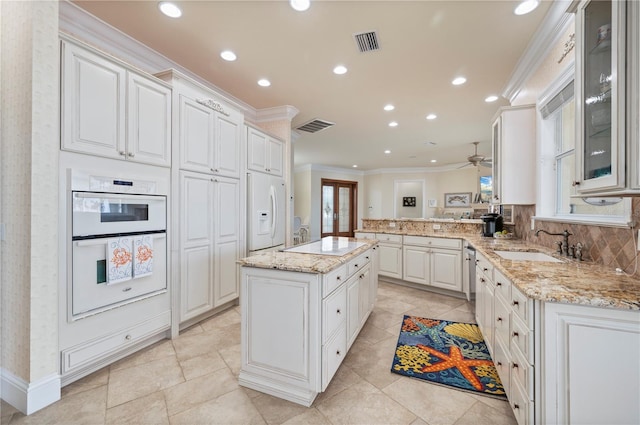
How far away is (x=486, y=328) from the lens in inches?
88.5

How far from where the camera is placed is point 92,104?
1.92m

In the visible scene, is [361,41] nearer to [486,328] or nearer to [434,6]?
[434,6]

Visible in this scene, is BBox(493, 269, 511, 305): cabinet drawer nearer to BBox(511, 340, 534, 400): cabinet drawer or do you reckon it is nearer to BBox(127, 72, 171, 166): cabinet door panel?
BBox(511, 340, 534, 400): cabinet drawer

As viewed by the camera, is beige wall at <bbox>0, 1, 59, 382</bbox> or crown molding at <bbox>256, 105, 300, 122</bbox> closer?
beige wall at <bbox>0, 1, 59, 382</bbox>

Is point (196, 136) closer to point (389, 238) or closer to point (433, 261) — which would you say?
point (389, 238)

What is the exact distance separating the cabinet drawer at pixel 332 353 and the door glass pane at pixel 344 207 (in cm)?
844

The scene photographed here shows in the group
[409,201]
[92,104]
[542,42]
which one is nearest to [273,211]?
[92,104]

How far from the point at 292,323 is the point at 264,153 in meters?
2.64

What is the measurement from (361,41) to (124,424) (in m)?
3.35

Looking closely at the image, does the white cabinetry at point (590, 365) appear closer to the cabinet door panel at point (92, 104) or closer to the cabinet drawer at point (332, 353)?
the cabinet drawer at point (332, 353)

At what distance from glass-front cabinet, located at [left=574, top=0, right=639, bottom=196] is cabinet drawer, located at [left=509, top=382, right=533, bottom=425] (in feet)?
3.47

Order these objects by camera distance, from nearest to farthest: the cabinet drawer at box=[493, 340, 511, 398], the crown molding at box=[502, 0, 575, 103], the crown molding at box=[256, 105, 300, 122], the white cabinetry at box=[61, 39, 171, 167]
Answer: the cabinet drawer at box=[493, 340, 511, 398], the white cabinetry at box=[61, 39, 171, 167], the crown molding at box=[502, 0, 575, 103], the crown molding at box=[256, 105, 300, 122]

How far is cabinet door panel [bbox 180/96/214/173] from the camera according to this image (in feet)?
8.61

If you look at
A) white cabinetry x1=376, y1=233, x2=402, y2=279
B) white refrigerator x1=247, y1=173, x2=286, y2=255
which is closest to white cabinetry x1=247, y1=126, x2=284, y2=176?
white refrigerator x1=247, y1=173, x2=286, y2=255
